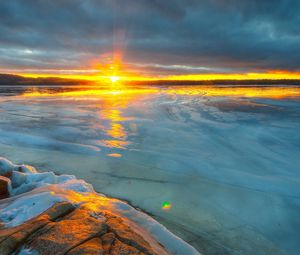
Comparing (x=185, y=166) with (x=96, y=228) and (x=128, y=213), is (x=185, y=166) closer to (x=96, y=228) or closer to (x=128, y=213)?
(x=128, y=213)

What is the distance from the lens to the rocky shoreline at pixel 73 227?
79.7 inches

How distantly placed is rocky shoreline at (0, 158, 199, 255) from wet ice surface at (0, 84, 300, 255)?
52cm

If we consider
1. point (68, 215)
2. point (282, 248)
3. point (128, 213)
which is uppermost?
point (68, 215)

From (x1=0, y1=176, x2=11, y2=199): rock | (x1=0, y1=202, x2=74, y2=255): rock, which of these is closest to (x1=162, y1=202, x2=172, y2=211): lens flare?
(x1=0, y1=202, x2=74, y2=255): rock

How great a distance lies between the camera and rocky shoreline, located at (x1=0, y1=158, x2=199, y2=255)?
2.03m

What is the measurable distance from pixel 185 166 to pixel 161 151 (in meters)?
1.08

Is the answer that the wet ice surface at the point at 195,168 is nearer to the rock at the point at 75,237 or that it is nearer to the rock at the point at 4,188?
the rock at the point at 75,237

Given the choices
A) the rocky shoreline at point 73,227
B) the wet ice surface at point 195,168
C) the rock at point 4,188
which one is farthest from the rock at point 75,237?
the rock at point 4,188

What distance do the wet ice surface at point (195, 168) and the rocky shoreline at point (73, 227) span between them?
52 centimetres

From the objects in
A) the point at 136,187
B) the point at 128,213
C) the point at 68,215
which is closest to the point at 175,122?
the point at 136,187

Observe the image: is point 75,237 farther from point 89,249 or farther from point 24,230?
point 24,230

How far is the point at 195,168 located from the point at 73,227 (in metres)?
3.39

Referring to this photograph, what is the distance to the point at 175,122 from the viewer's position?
391 inches

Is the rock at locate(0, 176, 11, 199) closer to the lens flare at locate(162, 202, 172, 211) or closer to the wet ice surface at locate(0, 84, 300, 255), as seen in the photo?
the wet ice surface at locate(0, 84, 300, 255)
